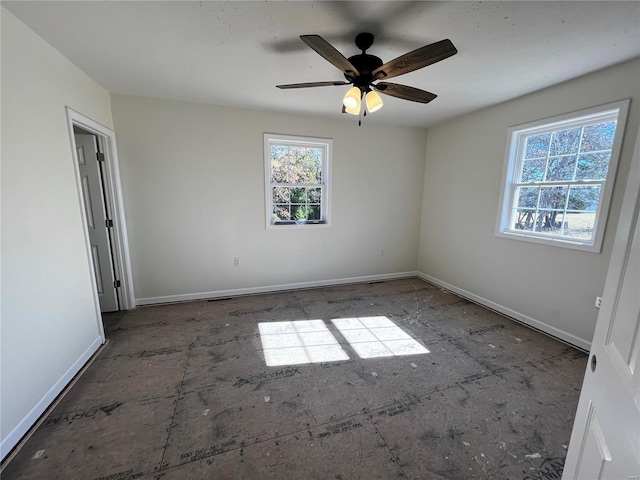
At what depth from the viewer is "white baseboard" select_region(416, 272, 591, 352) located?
2.49 metres

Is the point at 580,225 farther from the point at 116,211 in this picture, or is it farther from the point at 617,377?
the point at 116,211

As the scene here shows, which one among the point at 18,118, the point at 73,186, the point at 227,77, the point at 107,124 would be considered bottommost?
the point at 73,186

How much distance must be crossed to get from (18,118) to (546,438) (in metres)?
3.79

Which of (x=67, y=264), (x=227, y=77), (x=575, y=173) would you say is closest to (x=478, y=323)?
Result: (x=575, y=173)

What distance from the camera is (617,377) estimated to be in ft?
2.31

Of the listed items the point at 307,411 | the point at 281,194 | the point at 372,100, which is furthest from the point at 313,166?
the point at 307,411

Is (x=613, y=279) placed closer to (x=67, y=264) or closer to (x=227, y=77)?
(x=227, y=77)

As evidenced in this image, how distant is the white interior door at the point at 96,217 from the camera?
9.07 feet

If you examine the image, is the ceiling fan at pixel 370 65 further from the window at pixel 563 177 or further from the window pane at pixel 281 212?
the window pane at pixel 281 212

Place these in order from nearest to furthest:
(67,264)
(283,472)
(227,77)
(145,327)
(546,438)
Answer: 1. (283,472)
2. (546,438)
3. (67,264)
4. (227,77)
5. (145,327)

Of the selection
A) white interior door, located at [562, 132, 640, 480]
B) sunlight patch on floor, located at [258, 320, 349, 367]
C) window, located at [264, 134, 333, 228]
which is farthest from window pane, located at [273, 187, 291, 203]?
white interior door, located at [562, 132, 640, 480]

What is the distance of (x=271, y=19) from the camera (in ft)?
5.38

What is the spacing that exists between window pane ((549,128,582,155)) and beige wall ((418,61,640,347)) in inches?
8.5

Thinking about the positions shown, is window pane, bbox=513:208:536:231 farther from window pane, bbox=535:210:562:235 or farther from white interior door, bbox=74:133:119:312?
white interior door, bbox=74:133:119:312
